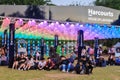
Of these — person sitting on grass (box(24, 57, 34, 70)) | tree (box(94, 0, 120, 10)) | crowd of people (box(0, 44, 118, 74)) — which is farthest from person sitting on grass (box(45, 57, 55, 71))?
tree (box(94, 0, 120, 10))

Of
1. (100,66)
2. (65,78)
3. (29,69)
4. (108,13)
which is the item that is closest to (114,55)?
(100,66)

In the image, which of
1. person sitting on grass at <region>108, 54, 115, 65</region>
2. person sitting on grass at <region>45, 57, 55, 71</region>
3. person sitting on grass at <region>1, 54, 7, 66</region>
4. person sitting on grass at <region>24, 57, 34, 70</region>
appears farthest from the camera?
person sitting on grass at <region>108, 54, 115, 65</region>

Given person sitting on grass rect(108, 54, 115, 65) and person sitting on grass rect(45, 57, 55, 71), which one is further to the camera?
person sitting on grass rect(108, 54, 115, 65)

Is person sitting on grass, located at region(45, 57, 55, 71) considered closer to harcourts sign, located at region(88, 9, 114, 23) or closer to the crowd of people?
the crowd of people

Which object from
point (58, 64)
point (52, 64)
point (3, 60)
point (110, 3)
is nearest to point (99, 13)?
point (3, 60)

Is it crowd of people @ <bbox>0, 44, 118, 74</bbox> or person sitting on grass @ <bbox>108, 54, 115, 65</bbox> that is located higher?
crowd of people @ <bbox>0, 44, 118, 74</bbox>

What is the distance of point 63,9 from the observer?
47375 mm

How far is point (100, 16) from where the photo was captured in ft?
164

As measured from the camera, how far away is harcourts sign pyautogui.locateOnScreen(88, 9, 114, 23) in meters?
48.6

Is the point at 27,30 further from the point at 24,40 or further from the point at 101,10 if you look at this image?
the point at 101,10

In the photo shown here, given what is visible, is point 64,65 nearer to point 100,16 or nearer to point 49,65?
point 49,65

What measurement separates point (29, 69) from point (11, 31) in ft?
9.00

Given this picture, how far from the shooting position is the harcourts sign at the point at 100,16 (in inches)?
1913

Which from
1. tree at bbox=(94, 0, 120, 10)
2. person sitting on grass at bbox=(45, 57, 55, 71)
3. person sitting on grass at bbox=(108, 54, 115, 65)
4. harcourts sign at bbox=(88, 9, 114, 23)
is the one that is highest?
tree at bbox=(94, 0, 120, 10)
